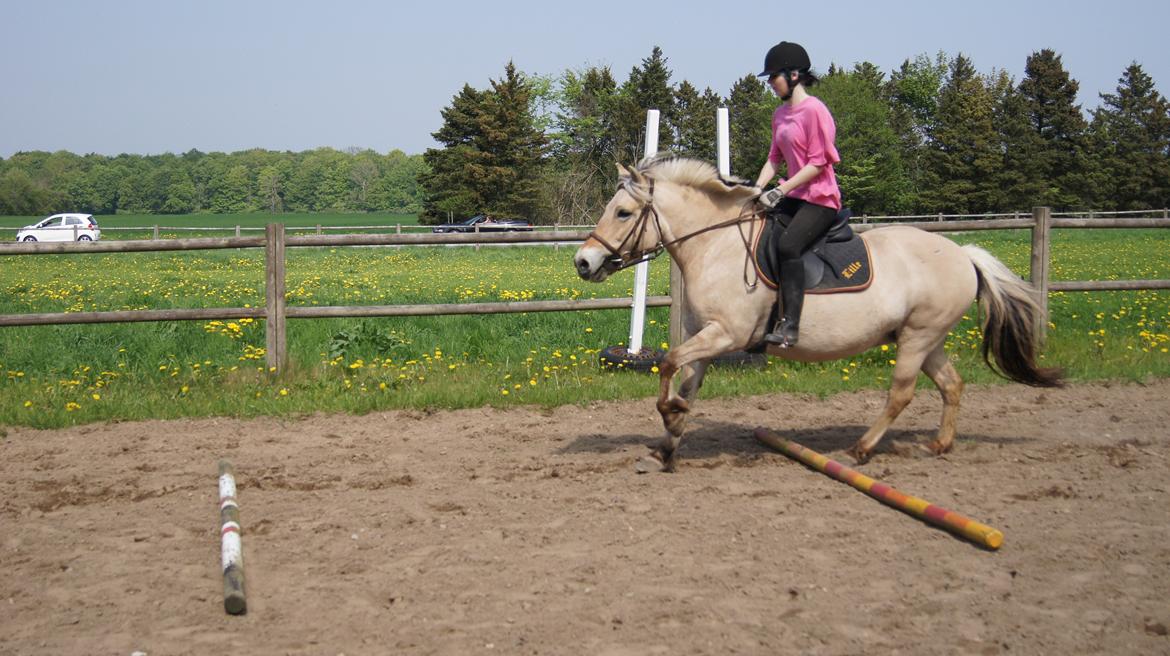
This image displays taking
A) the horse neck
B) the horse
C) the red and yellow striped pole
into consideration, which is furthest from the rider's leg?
the red and yellow striped pole

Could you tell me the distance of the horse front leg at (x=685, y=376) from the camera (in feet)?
20.9

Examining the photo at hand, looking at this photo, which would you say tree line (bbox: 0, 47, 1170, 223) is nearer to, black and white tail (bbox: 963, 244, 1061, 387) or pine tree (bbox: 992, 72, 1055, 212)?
pine tree (bbox: 992, 72, 1055, 212)

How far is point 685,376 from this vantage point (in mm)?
6762

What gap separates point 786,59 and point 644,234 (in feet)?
4.67

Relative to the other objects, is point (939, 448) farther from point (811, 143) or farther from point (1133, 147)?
point (1133, 147)

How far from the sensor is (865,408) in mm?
8742

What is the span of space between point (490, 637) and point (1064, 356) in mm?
8630

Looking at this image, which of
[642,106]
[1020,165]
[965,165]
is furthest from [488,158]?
[1020,165]

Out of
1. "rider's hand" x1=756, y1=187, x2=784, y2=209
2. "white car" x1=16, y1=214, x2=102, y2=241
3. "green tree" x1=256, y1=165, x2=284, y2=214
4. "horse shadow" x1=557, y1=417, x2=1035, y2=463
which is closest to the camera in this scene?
"rider's hand" x1=756, y1=187, x2=784, y2=209

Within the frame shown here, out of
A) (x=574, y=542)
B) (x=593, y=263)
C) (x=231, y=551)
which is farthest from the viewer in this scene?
(x=593, y=263)

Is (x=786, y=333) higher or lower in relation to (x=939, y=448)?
higher

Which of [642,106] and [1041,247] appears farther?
[642,106]

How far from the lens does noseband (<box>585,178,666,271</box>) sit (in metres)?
6.46

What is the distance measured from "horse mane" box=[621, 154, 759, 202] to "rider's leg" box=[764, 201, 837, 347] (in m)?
0.50
